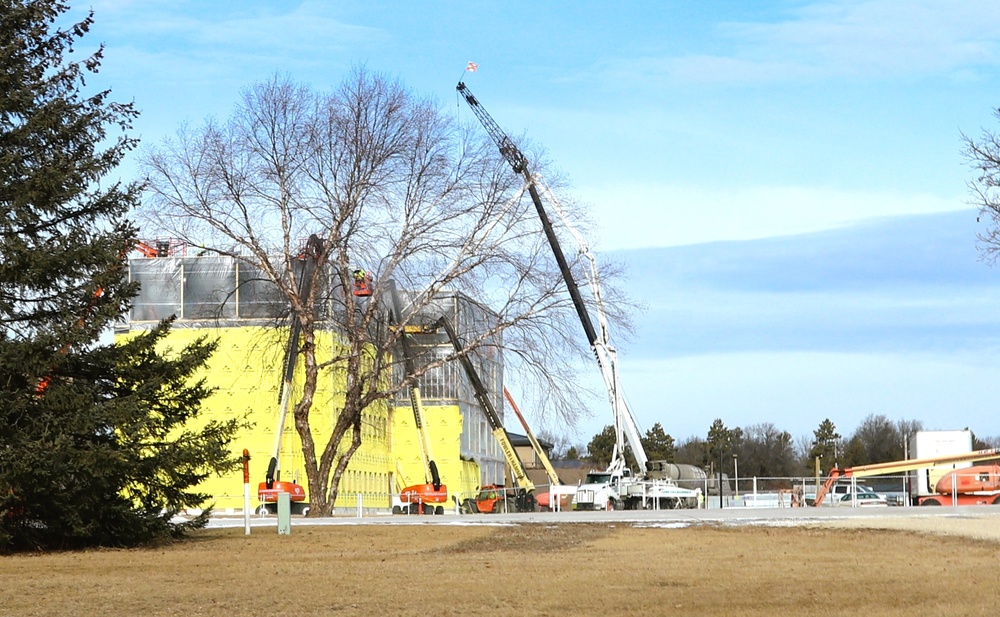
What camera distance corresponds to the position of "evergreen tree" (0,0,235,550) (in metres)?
21.3

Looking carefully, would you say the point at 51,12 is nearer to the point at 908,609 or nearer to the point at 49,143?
the point at 49,143

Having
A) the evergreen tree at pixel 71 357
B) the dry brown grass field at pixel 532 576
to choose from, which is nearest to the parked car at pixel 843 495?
the dry brown grass field at pixel 532 576

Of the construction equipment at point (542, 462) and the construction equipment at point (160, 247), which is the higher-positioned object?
the construction equipment at point (160, 247)

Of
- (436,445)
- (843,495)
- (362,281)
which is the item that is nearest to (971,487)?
(843,495)

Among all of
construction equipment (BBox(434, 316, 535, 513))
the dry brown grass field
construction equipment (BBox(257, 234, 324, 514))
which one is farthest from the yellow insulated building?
the dry brown grass field

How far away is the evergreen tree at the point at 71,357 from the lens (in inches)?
838

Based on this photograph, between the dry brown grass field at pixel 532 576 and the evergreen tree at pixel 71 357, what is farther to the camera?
the evergreen tree at pixel 71 357

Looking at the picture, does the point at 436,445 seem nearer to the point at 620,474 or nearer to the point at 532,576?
the point at 620,474

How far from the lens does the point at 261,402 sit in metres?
65.4

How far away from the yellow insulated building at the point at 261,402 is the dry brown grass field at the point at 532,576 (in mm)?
22927

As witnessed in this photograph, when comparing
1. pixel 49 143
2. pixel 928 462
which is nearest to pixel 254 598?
pixel 49 143

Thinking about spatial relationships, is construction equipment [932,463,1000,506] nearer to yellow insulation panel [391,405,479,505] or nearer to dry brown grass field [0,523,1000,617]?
dry brown grass field [0,523,1000,617]

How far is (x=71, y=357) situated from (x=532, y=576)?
949 centimetres

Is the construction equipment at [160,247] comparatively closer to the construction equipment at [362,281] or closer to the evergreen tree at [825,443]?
the construction equipment at [362,281]
